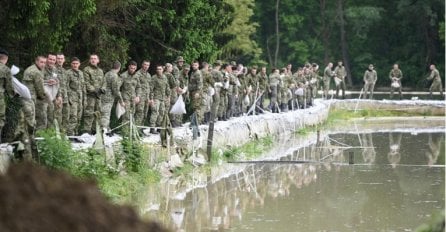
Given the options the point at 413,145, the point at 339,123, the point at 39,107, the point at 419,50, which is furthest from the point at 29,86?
the point at 419,50

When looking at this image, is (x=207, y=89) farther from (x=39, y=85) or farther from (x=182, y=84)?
(x=39, y=85)

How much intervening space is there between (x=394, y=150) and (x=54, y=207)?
2402cm

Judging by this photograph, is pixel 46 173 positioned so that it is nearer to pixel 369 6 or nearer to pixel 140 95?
pixel 140 95

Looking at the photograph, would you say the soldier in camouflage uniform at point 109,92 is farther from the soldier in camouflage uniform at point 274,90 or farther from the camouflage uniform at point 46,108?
the soldier in camouflage uniform at point 274,90

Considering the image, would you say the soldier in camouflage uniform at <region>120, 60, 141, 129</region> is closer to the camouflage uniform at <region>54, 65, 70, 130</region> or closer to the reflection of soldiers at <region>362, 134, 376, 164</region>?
the camouflage uniform at <region>54, 65, 70, 130</region>

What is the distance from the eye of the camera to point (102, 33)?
76.9 ft

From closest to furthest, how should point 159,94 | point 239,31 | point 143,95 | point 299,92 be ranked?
point 143,95, point 159,94, point 299,92, point 239,31

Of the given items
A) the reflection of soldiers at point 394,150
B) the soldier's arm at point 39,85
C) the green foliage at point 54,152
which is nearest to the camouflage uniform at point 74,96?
the soldier's arm at point 39,85

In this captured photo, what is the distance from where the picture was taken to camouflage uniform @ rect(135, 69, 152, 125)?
21.6m

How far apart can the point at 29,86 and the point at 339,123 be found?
2495cm

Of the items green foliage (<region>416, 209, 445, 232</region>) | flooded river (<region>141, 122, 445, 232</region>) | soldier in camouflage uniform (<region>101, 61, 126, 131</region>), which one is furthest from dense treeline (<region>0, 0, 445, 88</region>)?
green foliage (<region>416, 209, 445, 232</region>)

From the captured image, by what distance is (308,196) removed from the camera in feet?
59.2

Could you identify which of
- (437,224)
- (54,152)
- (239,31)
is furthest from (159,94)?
(239,31)

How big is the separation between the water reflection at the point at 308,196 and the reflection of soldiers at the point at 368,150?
48 mm
